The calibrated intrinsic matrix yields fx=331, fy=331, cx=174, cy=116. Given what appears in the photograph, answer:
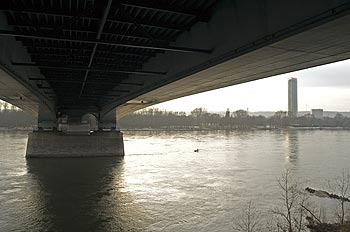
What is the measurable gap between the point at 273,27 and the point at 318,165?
86.0ft

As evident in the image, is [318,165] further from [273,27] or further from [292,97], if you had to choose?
[292,97]

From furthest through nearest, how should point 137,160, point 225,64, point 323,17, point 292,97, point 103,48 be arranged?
1. point 292,97
2. point 137,160
3. point 103,48
4. point 225,64
5. point 323,17

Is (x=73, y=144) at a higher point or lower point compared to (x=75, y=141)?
lower

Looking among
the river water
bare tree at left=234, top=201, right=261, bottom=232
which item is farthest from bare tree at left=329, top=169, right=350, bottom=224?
bare tree at left=234, top=201, right=261, bottom=232

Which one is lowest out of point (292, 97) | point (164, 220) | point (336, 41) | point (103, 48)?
point (164, 220)

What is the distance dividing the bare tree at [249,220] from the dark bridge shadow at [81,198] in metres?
3.93

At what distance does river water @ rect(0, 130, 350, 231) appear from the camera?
1331cm

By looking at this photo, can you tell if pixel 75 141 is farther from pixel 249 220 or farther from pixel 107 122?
pixel 249 220

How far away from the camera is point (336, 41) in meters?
5.60

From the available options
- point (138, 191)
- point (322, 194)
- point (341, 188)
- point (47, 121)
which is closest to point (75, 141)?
point (47, 121)

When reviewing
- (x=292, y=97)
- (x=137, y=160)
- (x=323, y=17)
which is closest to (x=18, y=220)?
(x=323, y=17)

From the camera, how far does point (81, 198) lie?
1745 centimetres

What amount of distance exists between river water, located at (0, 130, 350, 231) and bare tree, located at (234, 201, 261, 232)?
11.9 inches

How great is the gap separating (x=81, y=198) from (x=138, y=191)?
128 inches
